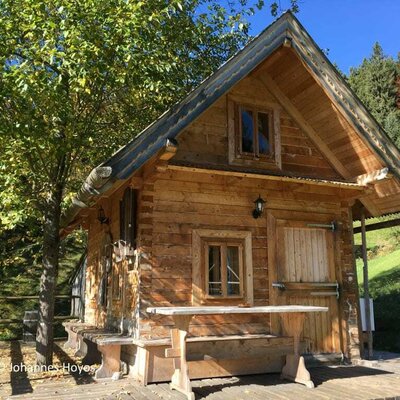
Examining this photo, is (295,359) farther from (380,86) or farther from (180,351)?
(380,86)

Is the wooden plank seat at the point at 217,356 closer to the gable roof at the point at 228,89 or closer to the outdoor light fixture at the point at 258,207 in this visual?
the outdoor light fixture at the point at 258,207

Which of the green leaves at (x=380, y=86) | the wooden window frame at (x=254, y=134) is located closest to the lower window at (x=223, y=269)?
the wooden window frame at (x=254, y=134)

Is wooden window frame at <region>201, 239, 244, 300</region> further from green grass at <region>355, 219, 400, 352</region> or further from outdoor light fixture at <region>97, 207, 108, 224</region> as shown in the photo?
green grass at <region>355, 219, 400, 352</region>

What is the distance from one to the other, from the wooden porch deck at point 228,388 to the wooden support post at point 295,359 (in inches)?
6.8

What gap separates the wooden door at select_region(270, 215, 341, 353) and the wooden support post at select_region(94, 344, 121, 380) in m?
2.94

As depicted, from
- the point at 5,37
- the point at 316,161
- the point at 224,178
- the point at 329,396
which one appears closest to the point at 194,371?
the point at 329,396

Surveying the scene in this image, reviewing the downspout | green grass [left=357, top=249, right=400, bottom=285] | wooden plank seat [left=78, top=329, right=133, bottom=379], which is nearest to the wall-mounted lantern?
the downspout

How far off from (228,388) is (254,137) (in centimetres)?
465

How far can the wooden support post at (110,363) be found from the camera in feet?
23.8

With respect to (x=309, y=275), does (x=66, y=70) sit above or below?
above

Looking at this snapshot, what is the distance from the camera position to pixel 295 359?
7258 mm

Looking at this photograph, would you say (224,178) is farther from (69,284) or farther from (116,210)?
(69,284)

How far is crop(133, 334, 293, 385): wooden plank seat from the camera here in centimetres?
695

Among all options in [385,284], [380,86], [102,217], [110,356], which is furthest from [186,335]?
[380,86]
